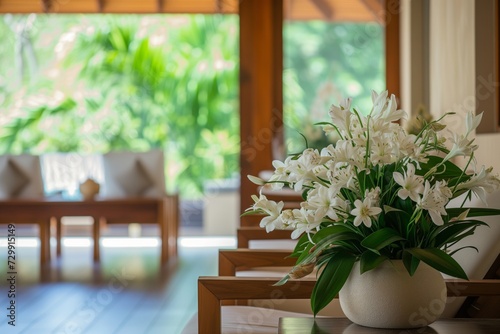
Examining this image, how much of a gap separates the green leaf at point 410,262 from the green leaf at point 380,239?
37mm

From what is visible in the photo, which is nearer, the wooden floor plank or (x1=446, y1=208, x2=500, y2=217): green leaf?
(x1=446, y1=208, x2=500, y2=217): green leaf

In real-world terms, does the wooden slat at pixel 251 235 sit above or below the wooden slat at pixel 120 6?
below

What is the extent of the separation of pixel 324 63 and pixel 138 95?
4248 mm

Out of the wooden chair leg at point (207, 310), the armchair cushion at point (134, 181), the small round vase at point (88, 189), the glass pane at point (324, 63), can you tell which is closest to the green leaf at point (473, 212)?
the wooden chair leg at point (207, 310)

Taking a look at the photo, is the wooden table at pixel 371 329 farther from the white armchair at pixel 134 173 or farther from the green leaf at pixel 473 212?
the white armchair at pixel 134 173

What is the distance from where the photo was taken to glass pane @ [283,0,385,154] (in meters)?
6.60

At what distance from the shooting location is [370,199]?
1.53 metres

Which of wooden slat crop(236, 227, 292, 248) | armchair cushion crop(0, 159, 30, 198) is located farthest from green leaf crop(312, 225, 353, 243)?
armchair cushion crop(0, 159, 30, 198)

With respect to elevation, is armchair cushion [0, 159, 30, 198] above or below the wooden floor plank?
above

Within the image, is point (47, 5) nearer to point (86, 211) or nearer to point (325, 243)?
point (86, 211)

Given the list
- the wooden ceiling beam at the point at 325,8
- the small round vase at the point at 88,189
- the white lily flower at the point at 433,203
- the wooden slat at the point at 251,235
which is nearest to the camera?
the white lily flower at the point at 433,203

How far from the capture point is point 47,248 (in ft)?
20.1

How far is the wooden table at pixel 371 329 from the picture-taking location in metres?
1.60

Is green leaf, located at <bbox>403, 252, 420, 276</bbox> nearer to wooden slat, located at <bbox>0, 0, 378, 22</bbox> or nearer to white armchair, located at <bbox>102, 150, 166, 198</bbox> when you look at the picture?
white armchair, located at <bbox>102, 150, 166, 198</bbox>
